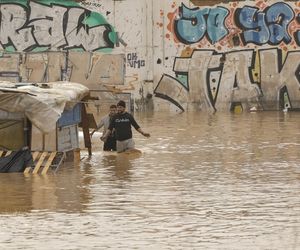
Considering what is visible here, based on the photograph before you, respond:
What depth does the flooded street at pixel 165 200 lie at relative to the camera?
11.2 meters

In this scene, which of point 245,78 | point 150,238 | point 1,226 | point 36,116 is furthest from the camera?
point 245,78

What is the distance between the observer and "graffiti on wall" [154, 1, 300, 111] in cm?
4219

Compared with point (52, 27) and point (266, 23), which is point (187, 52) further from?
point (52, 27)

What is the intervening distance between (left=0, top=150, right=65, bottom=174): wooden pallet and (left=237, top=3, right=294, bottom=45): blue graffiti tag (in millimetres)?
24341

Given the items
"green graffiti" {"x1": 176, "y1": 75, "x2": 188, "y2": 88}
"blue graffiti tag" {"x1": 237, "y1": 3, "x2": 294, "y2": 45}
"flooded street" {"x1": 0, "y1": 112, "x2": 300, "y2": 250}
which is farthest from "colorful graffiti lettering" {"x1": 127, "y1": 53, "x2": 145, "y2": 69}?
"flooded street" {"x1": 0, "y1": 112, "x2": 300, "y2": 250}

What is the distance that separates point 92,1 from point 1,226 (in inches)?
1252

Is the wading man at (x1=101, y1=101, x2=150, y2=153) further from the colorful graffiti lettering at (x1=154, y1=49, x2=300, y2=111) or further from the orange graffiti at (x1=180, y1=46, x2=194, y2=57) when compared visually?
the orange graffiti at (x1=180, y1=46, x2=194, y2=57)

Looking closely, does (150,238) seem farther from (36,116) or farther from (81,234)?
(36,116)

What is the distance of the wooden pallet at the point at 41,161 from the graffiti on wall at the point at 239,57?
23663mm

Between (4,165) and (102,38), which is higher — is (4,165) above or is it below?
below

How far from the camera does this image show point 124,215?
509 inches

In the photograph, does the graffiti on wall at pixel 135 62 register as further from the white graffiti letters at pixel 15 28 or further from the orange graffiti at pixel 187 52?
the white graffiti letters at pixel 15 28

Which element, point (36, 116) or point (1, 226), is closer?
point (1, 226)

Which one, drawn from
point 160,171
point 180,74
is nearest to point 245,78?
point 180,74
